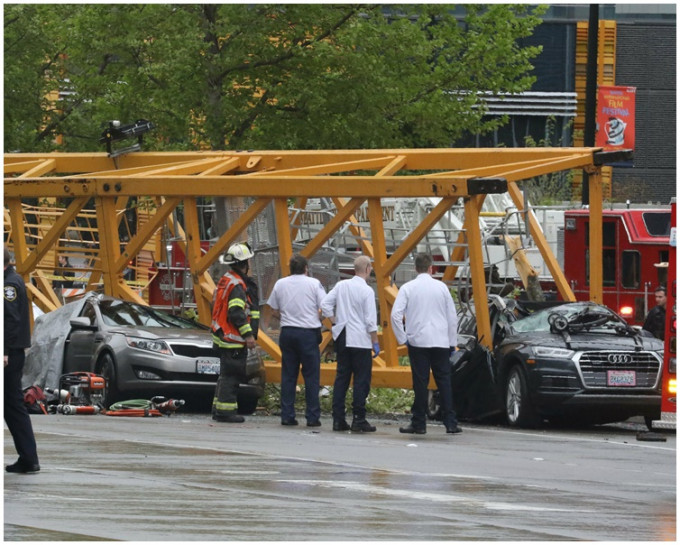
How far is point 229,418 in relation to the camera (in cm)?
1691

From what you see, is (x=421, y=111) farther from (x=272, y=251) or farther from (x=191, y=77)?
(x=272, y=251)

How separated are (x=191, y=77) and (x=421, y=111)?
161 inches

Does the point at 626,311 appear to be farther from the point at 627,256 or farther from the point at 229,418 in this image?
the point at 229,418

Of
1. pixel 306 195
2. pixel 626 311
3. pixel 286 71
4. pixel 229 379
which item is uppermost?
pixel 286 71

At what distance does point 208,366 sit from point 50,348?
2.23m

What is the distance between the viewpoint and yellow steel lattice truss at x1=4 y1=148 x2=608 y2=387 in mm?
17734

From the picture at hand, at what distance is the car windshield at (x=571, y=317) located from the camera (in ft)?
57.9

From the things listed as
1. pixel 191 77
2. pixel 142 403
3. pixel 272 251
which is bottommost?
pixel 142 403

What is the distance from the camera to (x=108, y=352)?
1847 cm

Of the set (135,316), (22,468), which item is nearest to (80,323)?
(135,316)

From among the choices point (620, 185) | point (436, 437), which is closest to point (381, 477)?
point (436, 437)

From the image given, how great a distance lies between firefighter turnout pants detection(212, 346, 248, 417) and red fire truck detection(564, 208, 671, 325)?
1305cm

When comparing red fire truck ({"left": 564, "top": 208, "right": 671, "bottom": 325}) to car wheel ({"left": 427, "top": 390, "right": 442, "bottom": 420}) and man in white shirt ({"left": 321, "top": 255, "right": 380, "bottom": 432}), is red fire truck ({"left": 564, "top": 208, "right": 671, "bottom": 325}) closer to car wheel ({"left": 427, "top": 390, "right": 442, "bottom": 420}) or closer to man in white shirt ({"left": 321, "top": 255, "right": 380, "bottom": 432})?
car wheel ({"left": 427, "top": 390, "right": 442, "bottom": 420})

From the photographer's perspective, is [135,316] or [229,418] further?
[135,316]
